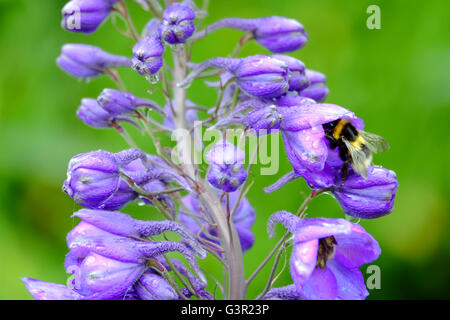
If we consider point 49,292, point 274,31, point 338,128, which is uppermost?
point 274,31

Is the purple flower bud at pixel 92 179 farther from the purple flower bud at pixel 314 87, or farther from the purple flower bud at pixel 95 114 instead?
the purple flower bud at pixel 314 87

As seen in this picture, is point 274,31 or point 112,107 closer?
point 112,107

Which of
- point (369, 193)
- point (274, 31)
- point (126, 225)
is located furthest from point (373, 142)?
point (126, 225)

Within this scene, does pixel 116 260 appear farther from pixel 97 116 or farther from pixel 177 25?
pixel 177 25

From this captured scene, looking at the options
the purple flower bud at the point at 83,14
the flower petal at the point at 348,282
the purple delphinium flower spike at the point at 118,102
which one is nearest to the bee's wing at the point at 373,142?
the flower petal at the point at 348,282
